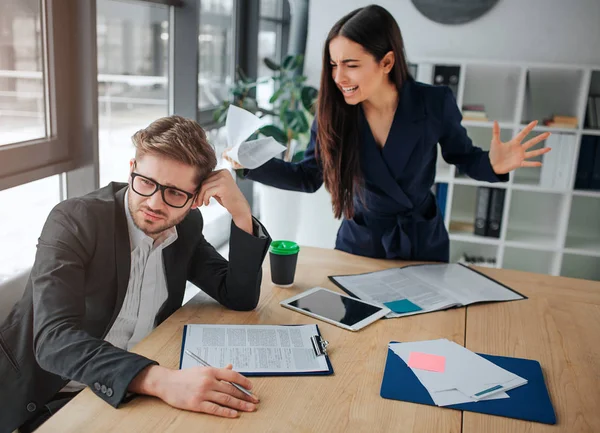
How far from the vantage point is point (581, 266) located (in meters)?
3.68

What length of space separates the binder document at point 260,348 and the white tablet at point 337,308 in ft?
0.28

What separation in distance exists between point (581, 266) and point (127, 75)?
9.34ft

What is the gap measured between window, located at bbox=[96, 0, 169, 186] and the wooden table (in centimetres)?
153

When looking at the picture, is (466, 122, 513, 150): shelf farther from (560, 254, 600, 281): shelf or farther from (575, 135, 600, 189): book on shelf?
(560, 254, 600, 281): shelf

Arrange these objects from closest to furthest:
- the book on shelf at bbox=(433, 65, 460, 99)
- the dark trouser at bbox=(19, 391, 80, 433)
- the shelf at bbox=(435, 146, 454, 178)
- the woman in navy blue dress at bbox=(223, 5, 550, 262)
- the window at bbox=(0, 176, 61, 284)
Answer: the dark trouser at bbox=(19, 391, 80, 433) → the woman in navy blue dress at bbox=(223, 5, 550, 262) → the window at bbox=(0, 176, 61, 284) → the book on shelf at bbox=(433, 65, 460, 99) → the shelf at bbox=(435, 146, 454, 178)

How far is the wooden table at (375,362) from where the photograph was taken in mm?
1094

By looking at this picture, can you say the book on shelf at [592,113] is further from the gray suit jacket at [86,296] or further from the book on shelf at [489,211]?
the gray suit jacket at [86,296]

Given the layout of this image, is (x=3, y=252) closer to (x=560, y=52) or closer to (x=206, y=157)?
(x=206, y=157)

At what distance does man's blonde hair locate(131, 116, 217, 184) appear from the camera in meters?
1.45

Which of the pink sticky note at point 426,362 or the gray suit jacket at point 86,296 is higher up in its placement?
the gray suit jacket at point 86,296

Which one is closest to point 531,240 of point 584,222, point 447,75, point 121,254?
point 584,222

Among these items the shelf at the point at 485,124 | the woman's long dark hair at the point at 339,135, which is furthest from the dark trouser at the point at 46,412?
the shelf at the point at 485,124

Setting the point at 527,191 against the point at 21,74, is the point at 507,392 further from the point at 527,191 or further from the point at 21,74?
the point at 527,191

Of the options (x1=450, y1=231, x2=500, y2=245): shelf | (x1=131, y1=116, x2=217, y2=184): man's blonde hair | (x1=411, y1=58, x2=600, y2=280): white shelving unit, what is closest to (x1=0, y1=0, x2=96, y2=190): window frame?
(x1=131, y1=116, x2=217, y2=184): man's blonde hair
